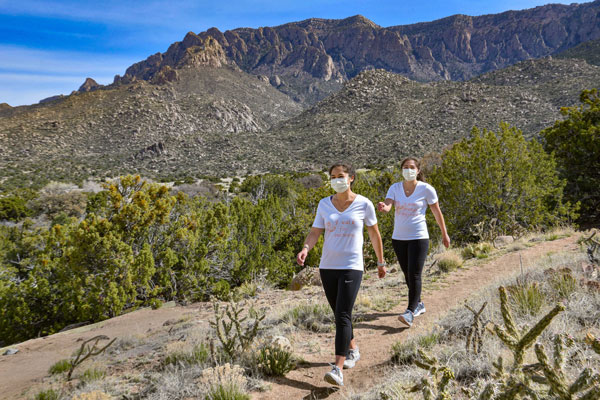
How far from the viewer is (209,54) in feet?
434

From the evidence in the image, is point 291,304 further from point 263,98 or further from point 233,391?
point 263,98

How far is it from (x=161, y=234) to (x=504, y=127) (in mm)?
10617

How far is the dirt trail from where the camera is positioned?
3.41 metres

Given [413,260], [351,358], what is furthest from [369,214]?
[351,358]

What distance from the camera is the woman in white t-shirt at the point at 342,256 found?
3.21 metres

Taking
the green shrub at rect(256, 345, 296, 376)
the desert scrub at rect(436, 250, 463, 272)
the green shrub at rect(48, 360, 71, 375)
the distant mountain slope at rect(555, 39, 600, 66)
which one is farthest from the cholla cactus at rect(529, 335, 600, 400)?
the distant mountain slope at rect(555, 39, 600, 66)

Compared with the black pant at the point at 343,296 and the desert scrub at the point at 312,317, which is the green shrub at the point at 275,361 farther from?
the desert scrub at the point at 312,317

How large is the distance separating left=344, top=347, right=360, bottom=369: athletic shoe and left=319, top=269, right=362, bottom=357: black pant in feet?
1.17

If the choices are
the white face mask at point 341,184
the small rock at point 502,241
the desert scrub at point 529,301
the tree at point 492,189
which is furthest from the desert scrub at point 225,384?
the tree at point 492,189

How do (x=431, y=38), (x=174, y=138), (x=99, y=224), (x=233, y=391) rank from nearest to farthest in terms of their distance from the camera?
(x=233, y=391), (x=99, y=224), (x=174, y=138), (x=431, y=38)

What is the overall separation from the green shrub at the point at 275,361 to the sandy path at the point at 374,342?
0.08 m

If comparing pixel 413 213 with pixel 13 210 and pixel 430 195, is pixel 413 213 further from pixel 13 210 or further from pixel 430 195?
pixel 13 210

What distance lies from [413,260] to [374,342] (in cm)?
106

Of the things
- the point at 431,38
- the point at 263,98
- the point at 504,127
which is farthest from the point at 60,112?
the point at 431,38
